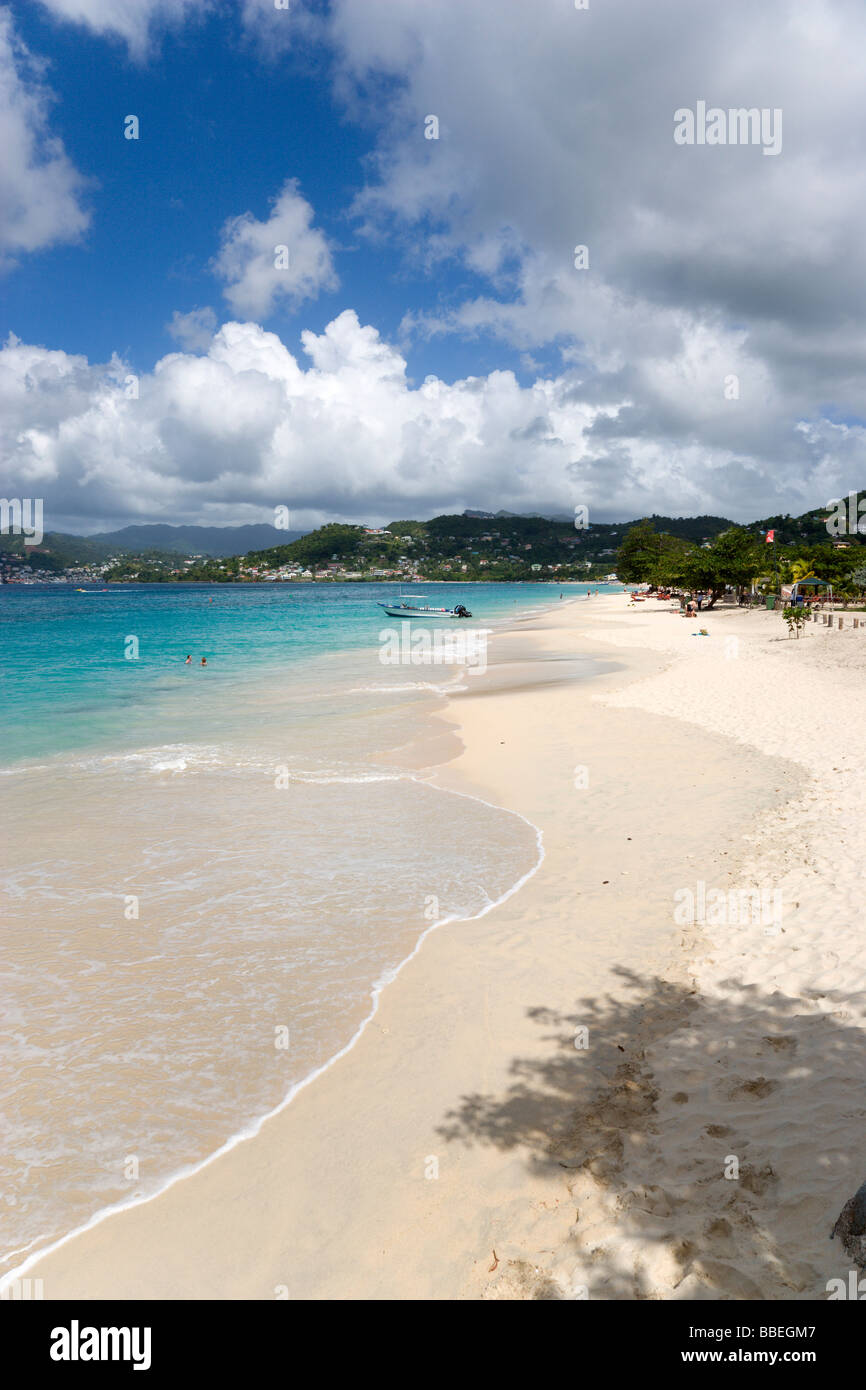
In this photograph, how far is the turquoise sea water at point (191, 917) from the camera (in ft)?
18.3

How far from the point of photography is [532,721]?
818 inches

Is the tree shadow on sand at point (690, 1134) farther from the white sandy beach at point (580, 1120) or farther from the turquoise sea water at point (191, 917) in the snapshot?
the turquoise sea water at point (191, 917)

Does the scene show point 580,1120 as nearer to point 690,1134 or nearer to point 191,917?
point 690,1134

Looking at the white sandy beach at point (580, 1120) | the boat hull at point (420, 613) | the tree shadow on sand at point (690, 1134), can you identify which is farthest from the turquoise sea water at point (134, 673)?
the tree shadow on sand at point (690, 1134)

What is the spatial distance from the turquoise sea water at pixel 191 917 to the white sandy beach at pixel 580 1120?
0.56 meters

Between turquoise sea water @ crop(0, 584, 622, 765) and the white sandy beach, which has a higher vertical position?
turquoise sea water @ crop(0, 584, 622, 765)

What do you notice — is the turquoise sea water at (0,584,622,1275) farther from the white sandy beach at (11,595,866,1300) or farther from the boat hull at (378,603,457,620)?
the boat hull at (378,603,457,620)

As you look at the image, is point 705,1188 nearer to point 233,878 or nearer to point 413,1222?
point 413,1222

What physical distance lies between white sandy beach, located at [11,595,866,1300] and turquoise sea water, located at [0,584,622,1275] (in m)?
0.56

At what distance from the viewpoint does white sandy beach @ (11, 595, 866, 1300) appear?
4113 mm

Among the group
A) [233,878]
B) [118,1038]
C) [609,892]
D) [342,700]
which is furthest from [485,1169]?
[342,700]

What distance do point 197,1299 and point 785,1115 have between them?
4.23 m

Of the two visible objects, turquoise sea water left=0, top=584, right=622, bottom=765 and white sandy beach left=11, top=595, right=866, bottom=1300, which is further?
turquoise sea water left=0, top=584, right=622, bottom=765

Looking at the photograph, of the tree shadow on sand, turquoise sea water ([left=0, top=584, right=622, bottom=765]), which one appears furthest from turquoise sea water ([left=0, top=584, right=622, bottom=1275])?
the tree shadow on sand
